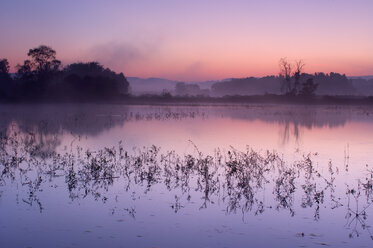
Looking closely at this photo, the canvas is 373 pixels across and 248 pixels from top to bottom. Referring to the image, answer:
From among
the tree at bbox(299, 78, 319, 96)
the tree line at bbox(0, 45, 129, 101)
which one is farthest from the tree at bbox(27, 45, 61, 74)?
the tree at bbox(299, 78, 319, 96)

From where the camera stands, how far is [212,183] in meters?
10.4

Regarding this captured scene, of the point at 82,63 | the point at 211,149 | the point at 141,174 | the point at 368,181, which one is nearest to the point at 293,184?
the point at 368,181

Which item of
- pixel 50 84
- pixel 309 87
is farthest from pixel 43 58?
pixel 309 87

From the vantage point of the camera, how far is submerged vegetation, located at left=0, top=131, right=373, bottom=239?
28.1 feet

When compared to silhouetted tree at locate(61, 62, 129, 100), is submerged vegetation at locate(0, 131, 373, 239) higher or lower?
lower

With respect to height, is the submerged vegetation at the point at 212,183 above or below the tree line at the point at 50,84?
below

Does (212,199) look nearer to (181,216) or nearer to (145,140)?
(181,216)

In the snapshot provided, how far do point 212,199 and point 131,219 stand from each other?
92.9 inches

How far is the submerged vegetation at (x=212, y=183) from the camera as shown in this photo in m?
8.56

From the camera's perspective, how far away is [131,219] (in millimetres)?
7480

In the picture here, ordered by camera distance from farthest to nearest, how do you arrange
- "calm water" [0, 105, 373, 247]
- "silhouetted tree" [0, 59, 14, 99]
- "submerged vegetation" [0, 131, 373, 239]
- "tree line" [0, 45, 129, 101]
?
"silhouetted tree" [0, 59, 14, 99] → "tree line" [0, 45, 129, 101] → "submerged vegetation" [0, 131, 373, 239] → "calm water" [0, 105, 373, 247]

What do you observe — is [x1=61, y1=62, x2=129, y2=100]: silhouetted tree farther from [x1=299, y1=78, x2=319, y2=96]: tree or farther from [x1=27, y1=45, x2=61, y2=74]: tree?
[x1=299, y1=78, x2=319, y2=96]: tree

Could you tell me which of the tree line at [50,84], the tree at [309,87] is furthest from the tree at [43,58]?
the tree at [309,87]

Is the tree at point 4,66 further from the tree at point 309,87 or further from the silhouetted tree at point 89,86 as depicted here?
the tree at point 309,87
